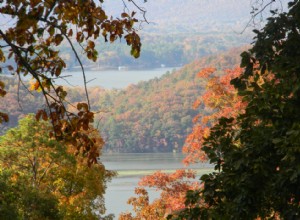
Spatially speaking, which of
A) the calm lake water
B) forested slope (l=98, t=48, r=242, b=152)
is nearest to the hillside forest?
the calm lake water

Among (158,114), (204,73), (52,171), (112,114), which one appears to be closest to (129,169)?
(158,114)

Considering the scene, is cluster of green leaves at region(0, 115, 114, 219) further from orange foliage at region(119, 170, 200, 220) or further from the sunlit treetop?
the sunlit treetop

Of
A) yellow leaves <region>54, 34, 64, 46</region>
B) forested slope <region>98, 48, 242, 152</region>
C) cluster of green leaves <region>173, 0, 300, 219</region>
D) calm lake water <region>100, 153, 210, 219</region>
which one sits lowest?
calm lake water <region>100, 153, 210, 219</region>

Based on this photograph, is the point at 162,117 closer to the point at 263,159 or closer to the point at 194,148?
the point at 194,148

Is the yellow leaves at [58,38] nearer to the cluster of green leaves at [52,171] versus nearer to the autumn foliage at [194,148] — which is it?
the cluster of green leaves at [52,171]

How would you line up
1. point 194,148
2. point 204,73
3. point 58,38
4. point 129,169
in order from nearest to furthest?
1. point 58,38
2. point 204,73
3. point 194,148
4. point 129,169

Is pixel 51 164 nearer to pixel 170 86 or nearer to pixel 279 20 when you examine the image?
pixel 279 20
